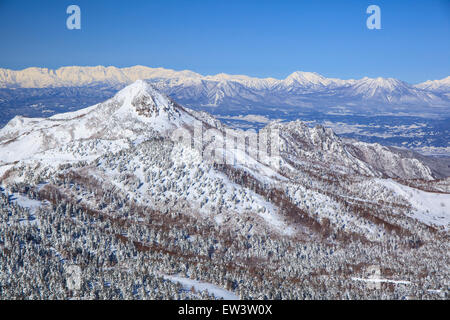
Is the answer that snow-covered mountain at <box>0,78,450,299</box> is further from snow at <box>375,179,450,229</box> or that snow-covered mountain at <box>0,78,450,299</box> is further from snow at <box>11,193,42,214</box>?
snow at <box>375,179,450,229</box>

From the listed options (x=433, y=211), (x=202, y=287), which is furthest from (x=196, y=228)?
(x=433, y=211)

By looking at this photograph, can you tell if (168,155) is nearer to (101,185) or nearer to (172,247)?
(101,185)

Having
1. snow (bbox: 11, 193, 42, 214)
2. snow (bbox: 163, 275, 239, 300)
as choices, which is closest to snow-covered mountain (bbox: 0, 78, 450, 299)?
snow (bbox: 11, 193, 42, 214)

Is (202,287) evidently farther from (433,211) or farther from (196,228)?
(433,211)

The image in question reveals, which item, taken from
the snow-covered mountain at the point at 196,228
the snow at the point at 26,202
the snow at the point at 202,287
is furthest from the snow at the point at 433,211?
the snow at the point at 26,202

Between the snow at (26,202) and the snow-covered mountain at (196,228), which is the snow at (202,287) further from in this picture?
the snow at (26,202)

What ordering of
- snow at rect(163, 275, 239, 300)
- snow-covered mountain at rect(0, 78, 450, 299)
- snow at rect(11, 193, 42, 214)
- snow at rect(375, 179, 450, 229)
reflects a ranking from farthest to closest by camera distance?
snow at rect(375, 179, 450, 229), snow at rect(11, 193, 42, 214), snow-covered mountain at rect(0, 78, 450, 299), snow at rect(163, 275, 239, 300)

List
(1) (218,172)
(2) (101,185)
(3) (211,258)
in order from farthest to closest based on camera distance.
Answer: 1. (1) (218,172)
2. (2) (101,185)
3. (3) (211,258)
